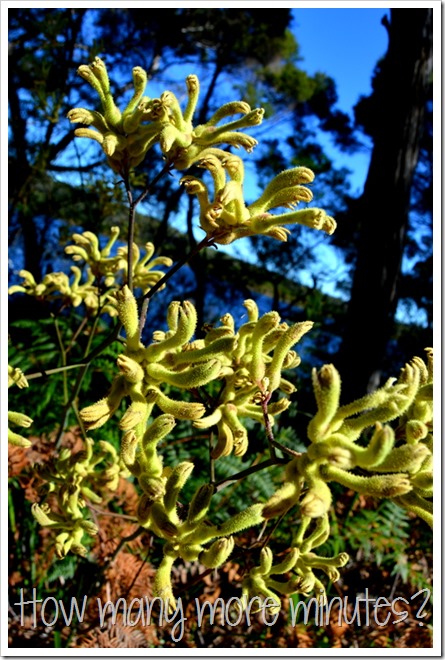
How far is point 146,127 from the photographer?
2.42ft

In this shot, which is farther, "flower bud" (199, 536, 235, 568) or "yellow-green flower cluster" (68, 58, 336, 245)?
"yellow-green flower cluster" (68, 58, 336, 245)

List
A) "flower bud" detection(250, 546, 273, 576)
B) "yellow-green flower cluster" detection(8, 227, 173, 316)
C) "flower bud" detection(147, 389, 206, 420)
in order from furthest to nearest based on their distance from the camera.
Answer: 1. "yellow-green flower cluster" detection(8, 227, 173, 316)
2. "flower bud" detection(250, 546, 273, 576)
3. "flower bud" detection(147, 389, 206, 420)

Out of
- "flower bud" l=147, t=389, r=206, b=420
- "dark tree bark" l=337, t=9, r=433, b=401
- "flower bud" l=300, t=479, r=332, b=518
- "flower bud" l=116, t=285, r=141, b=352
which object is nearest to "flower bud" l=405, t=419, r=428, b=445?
"flower bud" l=300, t=479, r=332, b=518

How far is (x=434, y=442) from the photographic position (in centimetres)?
59

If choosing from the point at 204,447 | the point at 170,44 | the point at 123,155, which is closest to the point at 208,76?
the point at 170,44

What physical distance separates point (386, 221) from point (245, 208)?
1.85m

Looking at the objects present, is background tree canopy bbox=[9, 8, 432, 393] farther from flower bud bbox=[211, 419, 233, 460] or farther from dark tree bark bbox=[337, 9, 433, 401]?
flower bud bbox=[211, 419, 233, 460]

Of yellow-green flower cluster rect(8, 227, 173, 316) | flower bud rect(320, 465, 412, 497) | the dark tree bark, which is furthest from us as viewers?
the dark tree bark

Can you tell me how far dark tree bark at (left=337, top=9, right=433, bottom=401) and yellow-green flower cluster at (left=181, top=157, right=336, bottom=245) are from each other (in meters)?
1.76

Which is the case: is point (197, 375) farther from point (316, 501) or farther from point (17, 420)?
point (17, 420)

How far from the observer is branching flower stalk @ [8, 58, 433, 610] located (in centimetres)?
53

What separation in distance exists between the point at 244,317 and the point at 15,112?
416 centimetres

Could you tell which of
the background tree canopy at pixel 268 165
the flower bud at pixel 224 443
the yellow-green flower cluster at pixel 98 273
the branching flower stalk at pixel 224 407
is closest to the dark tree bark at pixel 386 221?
the background tree canopy at pixel 268 165

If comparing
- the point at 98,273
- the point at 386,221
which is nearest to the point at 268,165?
the point at 386,221
